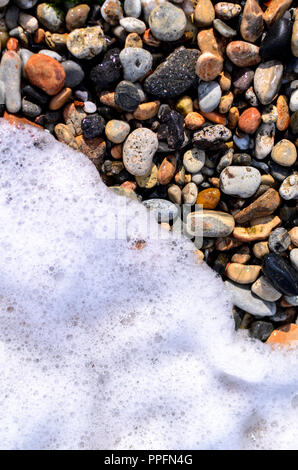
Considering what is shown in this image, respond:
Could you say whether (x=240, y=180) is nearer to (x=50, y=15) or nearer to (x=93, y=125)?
(x=93, y=125)

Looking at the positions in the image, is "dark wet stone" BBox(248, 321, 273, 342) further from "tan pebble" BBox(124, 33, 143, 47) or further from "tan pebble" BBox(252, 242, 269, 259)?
"tan pebble" BBox(124, 33, 143, 47)

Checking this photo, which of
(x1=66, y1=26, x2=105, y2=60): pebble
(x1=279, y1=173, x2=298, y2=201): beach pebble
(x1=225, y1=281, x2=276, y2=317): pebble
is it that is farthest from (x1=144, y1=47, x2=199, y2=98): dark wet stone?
(x1=225, y1=281, x2=276, y2=317): pebble

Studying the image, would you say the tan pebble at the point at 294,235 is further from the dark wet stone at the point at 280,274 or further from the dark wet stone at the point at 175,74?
the dark wet stone at the point at 175,74

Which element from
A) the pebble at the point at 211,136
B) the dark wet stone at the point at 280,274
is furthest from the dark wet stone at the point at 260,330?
the pebble at the point at 211,136

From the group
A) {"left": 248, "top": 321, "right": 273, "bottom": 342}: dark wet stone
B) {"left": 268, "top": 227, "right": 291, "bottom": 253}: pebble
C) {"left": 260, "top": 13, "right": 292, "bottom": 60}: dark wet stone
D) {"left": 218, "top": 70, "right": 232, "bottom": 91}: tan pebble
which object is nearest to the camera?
{"left": 260, "top": 13, "right": 292, "bottom": 60}: dark wet stone

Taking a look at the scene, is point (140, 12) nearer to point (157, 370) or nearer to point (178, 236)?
point (178, 236)
